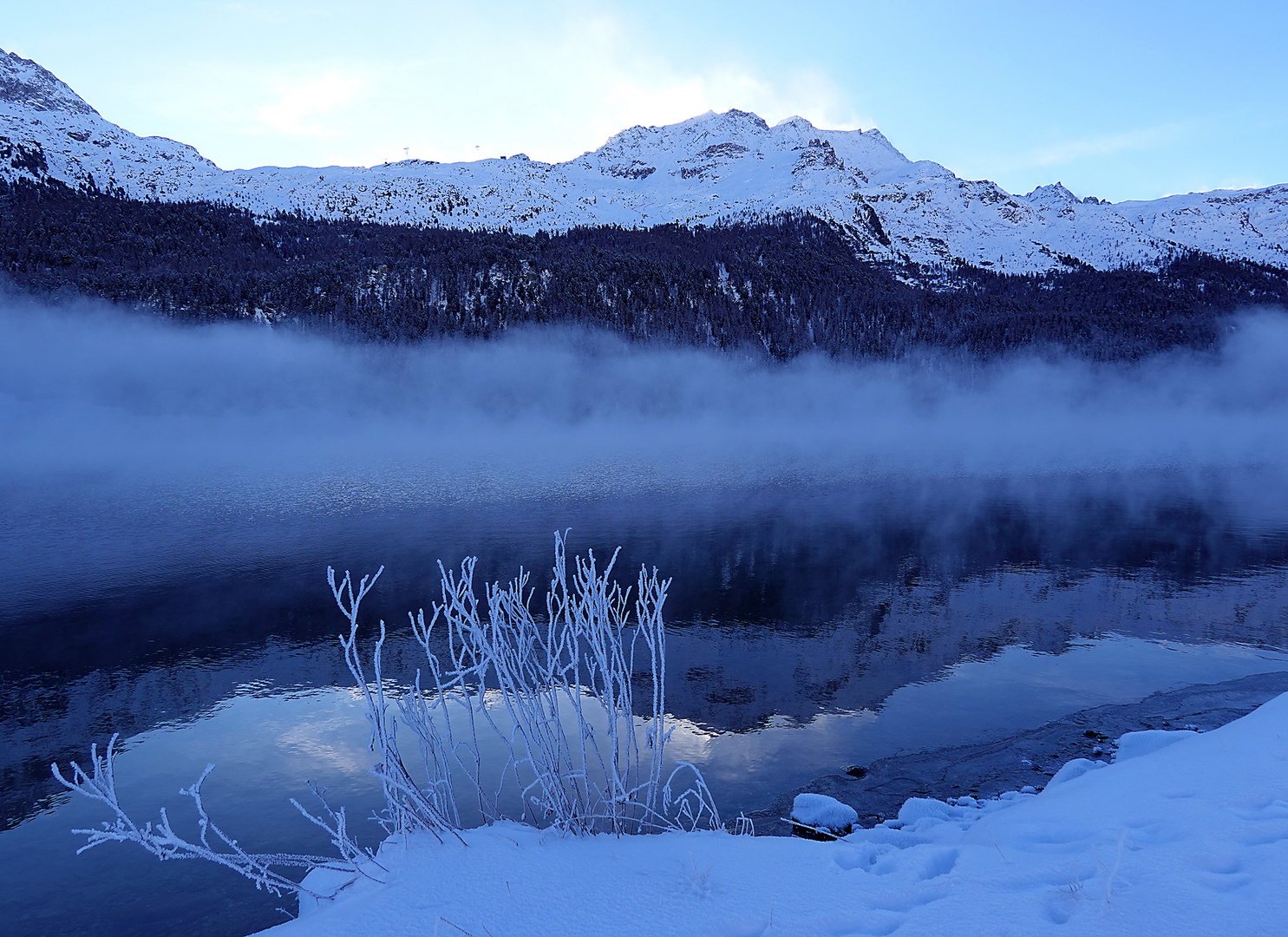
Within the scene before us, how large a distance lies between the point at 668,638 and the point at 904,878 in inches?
612

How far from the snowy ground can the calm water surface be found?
5.91 m

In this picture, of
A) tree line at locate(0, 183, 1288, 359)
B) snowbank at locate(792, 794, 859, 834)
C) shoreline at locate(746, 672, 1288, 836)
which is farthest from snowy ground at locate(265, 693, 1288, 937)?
tree line at locate(0, 183, 1288, 359)

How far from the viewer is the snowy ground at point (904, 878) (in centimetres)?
394

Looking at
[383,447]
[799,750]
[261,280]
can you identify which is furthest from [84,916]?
[261,280]

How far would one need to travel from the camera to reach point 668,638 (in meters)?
20.3

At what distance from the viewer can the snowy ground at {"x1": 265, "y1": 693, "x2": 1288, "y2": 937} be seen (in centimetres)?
394

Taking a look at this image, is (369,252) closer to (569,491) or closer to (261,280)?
(261,280)

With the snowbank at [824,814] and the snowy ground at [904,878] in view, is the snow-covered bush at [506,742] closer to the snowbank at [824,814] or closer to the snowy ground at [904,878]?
the snowy ground at [904,878]

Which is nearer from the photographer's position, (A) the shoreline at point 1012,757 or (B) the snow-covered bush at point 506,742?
(B) the snow-covered bush at point 506,742

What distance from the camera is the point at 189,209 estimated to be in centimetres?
19862

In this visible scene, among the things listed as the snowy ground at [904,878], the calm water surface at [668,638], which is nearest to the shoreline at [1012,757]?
the calm water surface at [668,638]

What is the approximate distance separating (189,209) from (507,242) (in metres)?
93.8

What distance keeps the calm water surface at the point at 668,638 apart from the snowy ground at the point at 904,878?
591 cm

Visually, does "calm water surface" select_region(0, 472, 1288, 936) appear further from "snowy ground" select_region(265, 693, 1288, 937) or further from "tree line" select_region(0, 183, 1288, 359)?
"tree line" select_region(0, 183, 1288, 359)
